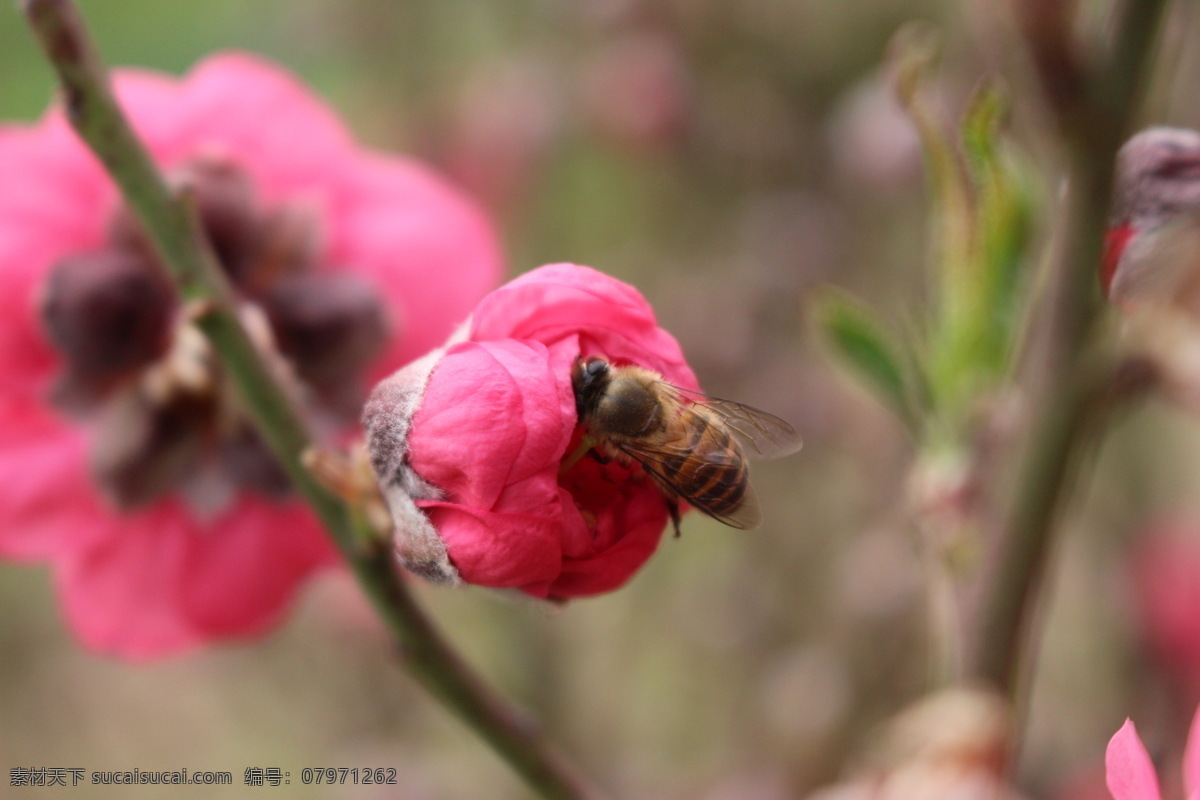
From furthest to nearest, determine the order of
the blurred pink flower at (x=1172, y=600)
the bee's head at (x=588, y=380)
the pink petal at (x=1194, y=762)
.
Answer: the blurred pink flower at (x=1172, y=600), the bee's head at (x=588, y=380), the pink petal at (x=1194, y=762)

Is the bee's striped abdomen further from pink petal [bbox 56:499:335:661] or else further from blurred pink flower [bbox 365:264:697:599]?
pink petal [bbox 56:499:335:661]

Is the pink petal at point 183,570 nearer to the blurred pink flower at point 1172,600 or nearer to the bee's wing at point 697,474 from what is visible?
the bee's wing at point 697,474

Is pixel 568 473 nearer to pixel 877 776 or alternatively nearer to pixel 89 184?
pixel 877 776

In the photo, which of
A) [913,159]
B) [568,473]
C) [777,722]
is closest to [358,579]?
[568,473]

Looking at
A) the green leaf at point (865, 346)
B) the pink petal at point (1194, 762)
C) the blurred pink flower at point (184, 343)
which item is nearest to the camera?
the pink petal at point (1194, 762)

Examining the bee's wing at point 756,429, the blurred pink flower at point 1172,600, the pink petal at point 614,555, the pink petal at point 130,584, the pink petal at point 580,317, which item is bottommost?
the blurred pink flower at point 1172,600

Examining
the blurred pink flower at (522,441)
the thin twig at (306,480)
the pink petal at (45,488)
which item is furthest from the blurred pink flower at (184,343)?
the blurred pink flower at (522,441)
